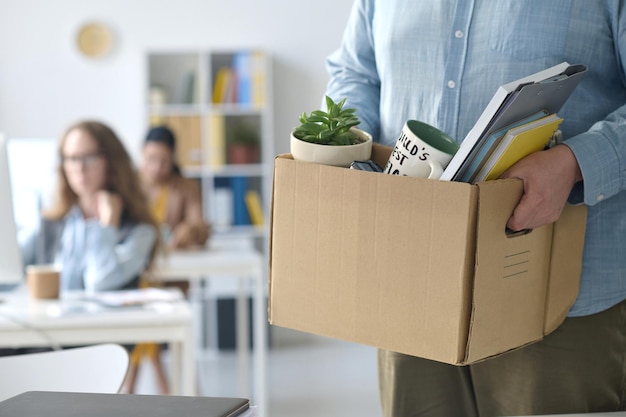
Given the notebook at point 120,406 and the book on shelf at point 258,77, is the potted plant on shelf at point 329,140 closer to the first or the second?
the notebook at point 120,406

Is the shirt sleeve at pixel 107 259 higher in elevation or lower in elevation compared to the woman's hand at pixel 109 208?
lower

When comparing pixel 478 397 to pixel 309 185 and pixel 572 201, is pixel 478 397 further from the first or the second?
pixel 309 185

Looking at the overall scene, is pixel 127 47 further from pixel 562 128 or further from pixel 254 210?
pixel 562 128

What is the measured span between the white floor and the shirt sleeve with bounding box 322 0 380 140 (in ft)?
8.26

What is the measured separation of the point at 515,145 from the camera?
1.12m

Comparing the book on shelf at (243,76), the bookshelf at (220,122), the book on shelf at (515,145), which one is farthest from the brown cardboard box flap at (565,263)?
the book on shelf at (243,76)

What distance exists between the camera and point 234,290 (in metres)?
5.52

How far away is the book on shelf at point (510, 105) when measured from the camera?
108 centimetres

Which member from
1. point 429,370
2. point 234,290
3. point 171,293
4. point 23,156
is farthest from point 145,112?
point 429,370

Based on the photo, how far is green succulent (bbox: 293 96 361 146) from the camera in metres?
1.20

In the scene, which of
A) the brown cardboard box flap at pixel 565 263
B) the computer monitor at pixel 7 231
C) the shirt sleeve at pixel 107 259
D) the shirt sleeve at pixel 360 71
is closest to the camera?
the brown cardboard box flap at pixel 565 263

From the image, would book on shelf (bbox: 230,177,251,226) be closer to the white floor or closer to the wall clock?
the white floor

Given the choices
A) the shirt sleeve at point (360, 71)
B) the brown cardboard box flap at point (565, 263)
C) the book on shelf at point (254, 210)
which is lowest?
the book on shelf at point (254, 210)

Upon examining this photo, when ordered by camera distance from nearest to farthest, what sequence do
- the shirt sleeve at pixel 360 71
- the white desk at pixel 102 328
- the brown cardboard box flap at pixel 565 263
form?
the brown cardboard box flap at pixel 565 263 → the shirt sleeve at pixel 360 71 → the white desk at pixel 102 328
